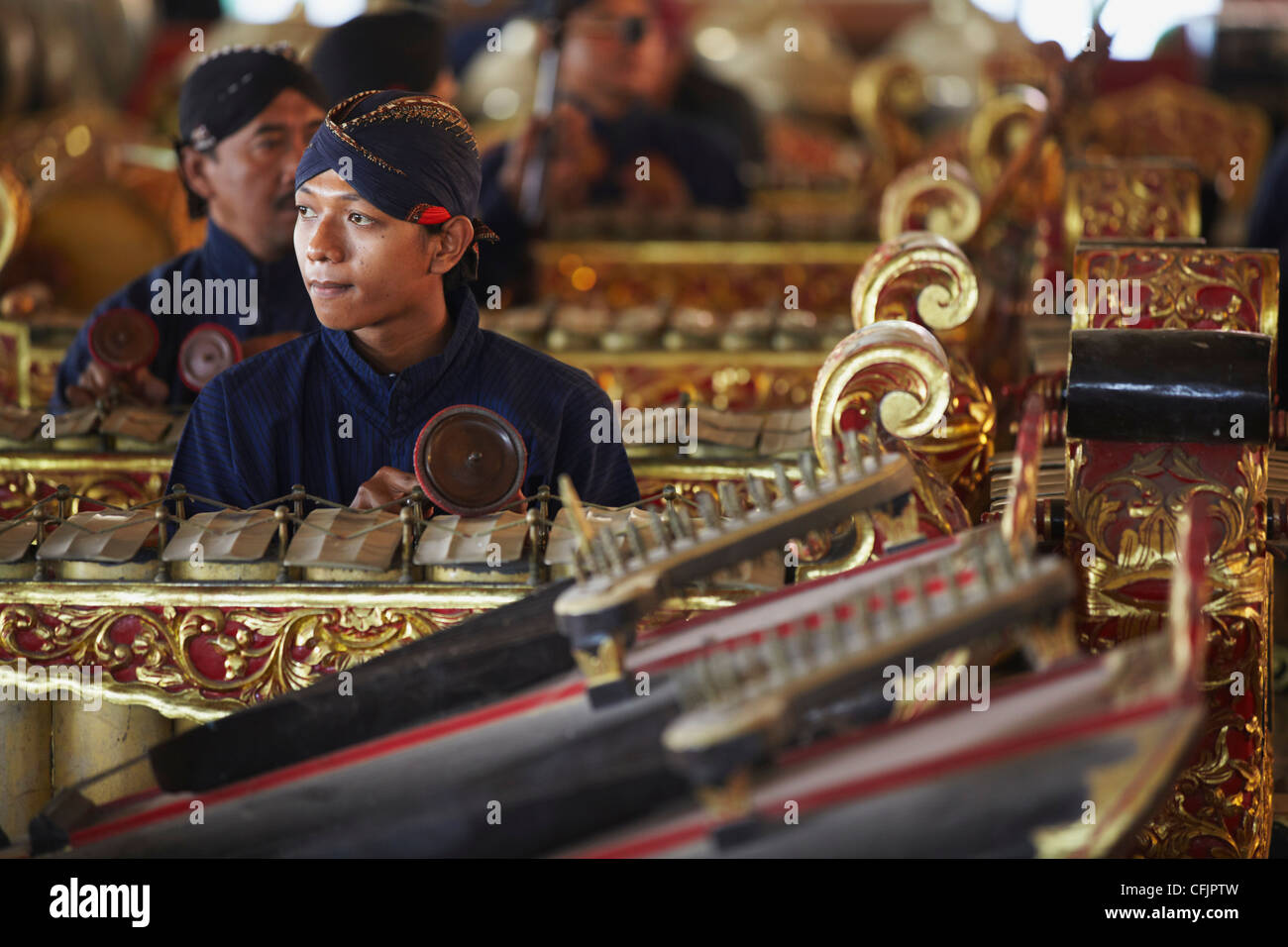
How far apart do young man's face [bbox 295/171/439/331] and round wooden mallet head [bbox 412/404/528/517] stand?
5.1 inches

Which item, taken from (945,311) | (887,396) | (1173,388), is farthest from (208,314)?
(1173,388)

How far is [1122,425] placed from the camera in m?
1.43

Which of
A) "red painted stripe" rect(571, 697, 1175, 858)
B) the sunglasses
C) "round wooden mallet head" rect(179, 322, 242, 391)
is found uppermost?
the sunglasses

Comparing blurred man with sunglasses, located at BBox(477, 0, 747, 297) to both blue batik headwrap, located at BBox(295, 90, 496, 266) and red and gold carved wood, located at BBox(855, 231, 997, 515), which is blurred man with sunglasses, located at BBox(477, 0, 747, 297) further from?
blue batik headwrap, located at BBox(295, 90, 496, 266)

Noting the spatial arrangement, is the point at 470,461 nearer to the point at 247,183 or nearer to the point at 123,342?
the point at 247,183

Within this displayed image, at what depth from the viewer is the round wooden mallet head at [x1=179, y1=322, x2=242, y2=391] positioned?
6.63ft

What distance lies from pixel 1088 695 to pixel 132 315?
161 cm

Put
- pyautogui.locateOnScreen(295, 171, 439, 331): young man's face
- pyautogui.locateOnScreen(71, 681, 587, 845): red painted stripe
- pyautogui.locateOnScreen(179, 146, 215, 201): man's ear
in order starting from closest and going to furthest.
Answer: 1. pyautogui.locateOnScreen(71, 681, 587, 845): red painted stripe
2. pyautogui.locateOnScreen(295, 171, 439, 331): young man's face
3. pyautogui.locateOnScreen(179, 146, 215, 201): man's ear

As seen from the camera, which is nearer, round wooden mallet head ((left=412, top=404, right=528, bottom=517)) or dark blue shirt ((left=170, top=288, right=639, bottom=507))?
round wooden mallet head ((left=412, top=404, right=528, bottom=517))

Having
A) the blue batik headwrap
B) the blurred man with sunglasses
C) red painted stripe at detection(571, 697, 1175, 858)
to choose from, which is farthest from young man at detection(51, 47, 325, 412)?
the blurred man with sunglasses

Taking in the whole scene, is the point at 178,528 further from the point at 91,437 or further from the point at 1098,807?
the point at 1098,807

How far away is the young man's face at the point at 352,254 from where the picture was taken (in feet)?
4.91

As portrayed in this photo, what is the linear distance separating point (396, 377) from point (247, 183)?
64 centimetres
